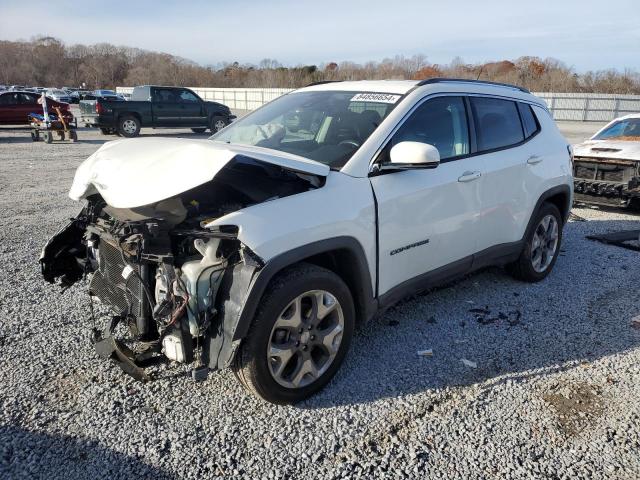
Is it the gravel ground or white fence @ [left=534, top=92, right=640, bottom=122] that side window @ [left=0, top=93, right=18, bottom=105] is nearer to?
the gravel ground

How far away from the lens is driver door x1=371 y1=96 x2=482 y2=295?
11.0 feet

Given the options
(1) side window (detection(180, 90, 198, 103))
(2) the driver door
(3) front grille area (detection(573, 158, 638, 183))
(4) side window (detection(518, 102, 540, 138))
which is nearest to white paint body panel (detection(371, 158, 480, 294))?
(2) the driver door

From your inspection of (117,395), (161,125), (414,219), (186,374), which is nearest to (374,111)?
(414,219)

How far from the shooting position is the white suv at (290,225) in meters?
2.73

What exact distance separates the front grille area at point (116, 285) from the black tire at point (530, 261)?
351cm

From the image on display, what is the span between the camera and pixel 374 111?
3656 mm

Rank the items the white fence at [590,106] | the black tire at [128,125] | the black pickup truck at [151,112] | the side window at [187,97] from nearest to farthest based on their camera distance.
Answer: the black pickup truck at [151,112]
the black tire at [128,125]
the side window at [187,97]
the white fence at [590,106]

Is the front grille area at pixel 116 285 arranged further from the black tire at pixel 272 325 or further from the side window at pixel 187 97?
the side window at pixel 187 97

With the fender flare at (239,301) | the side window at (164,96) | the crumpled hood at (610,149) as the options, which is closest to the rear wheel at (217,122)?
the side window at (164,96)

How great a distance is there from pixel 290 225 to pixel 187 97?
749 inches

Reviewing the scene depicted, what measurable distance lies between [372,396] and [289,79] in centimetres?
5768

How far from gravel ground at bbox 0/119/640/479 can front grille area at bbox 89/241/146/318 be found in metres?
0.48

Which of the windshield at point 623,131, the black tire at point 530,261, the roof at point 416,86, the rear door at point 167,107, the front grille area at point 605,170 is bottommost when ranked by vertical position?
the black tire at point 530,261

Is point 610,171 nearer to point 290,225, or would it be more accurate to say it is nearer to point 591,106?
point 290,225
